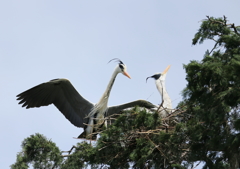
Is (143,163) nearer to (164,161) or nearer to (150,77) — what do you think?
(164,161)

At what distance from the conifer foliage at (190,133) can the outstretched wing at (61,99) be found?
2.24m

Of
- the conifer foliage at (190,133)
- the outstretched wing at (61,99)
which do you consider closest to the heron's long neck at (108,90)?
the outstretched wing at (61,99)

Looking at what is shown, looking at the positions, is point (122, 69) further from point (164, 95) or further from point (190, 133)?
point (190, 133)

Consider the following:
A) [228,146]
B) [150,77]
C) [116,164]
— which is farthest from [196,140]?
[150,77]

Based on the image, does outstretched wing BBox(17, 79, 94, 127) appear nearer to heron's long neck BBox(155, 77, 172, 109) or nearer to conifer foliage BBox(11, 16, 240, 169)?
heron's long neck BBox(155, 77, 172, 109)

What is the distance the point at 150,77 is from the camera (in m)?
10.5

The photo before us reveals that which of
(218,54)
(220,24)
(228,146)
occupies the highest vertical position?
(220,24)

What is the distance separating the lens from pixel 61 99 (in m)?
9.68

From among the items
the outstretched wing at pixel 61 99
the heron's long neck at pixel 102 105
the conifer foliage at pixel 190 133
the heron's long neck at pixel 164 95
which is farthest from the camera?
the heron's long neck at pixel 102 105

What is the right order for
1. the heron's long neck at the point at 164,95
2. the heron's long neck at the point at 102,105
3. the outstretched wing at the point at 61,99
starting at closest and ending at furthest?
the heron's long neck at the point at 164,95, the outstretched wing at the point at 61,99, the heron's long neck at the point at 102,105

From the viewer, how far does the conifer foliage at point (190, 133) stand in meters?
4.79

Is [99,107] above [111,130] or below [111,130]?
above

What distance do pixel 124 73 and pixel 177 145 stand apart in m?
3.94

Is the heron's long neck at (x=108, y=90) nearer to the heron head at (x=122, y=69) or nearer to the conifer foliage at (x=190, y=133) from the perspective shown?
the heron head at (x=122, y=69)
